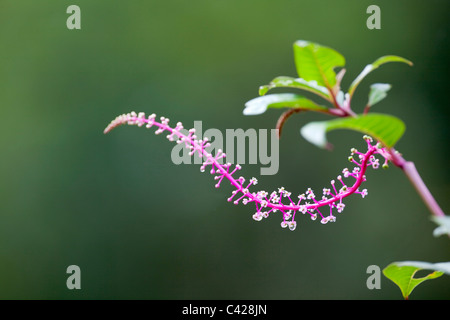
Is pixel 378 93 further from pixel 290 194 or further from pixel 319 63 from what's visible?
pixel 290 194

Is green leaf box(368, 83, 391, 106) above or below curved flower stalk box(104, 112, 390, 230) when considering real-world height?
above

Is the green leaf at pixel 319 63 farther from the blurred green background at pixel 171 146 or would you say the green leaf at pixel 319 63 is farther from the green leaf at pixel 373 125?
the blurred green background at pixel 171 146

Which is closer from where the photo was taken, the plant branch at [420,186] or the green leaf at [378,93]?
the plant branch at [420,186]

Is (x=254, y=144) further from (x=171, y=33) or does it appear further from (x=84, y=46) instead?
(x=84, y=46)

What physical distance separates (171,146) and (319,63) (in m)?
2.42

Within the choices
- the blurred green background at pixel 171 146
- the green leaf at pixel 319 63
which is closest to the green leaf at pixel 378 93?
the green leaf at pixel 319 63

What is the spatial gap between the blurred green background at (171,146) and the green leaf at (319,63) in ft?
7.70

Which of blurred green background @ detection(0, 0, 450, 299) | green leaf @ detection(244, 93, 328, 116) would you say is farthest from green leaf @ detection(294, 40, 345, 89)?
blurred green background @ detection(0, 0, 450, 299)

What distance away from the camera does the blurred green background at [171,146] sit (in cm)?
299

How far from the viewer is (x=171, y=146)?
9.89ft

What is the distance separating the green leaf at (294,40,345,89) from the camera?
0.63 m

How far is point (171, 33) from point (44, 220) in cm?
141

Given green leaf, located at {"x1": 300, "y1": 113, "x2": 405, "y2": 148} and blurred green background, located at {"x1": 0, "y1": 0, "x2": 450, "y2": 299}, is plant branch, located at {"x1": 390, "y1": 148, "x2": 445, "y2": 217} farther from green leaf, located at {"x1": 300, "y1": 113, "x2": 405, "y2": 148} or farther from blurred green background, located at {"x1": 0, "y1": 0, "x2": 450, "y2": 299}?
blurred green background, located at {"x1": 0, "y1": 0, "x2": 450, "y2": 299}

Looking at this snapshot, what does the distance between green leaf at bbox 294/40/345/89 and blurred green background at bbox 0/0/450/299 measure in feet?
7.70
